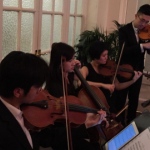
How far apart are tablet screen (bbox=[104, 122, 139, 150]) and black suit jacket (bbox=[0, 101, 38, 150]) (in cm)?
33

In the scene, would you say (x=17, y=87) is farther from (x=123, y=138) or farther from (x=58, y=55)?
(x=58, y=55)

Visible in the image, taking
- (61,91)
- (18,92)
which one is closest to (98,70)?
(61,91)

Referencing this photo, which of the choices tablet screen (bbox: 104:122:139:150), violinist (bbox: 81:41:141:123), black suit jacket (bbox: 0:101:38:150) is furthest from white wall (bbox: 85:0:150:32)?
black suit jacket (bbox: 0:101:38:150)

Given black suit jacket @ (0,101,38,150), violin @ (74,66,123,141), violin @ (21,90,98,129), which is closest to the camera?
black suit jacket @ (0,101,38,150)

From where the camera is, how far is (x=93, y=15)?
3.50 m

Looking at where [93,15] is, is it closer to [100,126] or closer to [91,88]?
[91,88]

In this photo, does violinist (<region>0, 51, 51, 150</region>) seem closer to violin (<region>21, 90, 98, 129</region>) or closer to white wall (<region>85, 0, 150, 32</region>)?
violin (<region>21, 90, 98, 129</region>)

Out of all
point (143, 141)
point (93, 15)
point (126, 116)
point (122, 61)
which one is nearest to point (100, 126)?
point (143, 141)

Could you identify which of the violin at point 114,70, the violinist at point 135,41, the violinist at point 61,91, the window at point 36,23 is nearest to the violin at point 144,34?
the violinist at point 135,41

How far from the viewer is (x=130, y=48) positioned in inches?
98.6

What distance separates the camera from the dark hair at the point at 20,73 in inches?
41.1

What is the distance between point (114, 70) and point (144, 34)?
1.61 ft

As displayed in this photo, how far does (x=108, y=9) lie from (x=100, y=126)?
6.99ft

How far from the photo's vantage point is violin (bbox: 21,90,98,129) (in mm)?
1363
